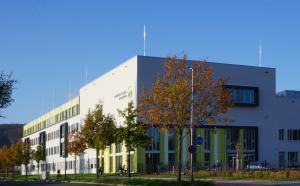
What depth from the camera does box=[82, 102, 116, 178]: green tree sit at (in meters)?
62.2

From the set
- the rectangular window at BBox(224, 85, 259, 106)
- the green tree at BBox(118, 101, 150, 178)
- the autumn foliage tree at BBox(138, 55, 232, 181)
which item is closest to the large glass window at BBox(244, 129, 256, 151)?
the rectangular window at BBox(224, 85, 259, 106)

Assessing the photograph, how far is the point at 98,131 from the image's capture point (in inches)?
2498

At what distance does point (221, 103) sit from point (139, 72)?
39.5 meters

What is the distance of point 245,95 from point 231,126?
5159 mm

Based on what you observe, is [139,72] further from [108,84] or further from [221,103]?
[221,103]

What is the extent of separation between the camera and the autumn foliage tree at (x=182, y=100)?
133ft

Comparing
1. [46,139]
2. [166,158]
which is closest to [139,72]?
[166,158]

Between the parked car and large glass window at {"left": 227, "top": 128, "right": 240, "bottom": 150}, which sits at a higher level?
large glass window at {"left": 227, "top": 128, "right": 240, "bottom": 150}

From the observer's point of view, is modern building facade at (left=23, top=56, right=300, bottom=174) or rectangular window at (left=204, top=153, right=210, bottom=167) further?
rectangular window at (left=204, top=153, right=210, bottom=167)

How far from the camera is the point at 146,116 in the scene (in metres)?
43.0

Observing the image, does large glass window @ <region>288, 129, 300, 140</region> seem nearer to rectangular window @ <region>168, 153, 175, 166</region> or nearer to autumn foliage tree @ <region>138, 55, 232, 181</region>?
rectangular window @ <region>168, 153, 175, 166</region>

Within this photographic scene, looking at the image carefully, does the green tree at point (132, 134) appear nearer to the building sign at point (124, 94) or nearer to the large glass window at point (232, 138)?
the building sign at point (124, 94)

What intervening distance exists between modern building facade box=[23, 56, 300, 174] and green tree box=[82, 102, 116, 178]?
50.2 feet

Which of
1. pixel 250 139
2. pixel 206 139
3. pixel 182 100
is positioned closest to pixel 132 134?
pixel 182 100
